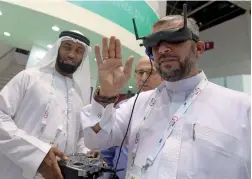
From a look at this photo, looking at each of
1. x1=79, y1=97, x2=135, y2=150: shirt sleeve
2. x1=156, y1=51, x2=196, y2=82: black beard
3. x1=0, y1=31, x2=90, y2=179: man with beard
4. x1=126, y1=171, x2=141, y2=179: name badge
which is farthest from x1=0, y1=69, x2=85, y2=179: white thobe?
x1=156, y1=51, x2=196, y2=82: black beard

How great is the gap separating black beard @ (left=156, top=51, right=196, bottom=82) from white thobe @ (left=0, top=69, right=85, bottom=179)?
67 centimetres

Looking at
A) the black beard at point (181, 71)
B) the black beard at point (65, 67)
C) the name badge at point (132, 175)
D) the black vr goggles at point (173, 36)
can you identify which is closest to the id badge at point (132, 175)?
the name badge at point (132, 175)

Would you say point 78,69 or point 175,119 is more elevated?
point 78,69

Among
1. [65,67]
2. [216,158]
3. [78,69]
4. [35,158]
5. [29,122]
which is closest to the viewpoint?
[216,158]

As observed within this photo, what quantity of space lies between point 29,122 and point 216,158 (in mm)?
1021

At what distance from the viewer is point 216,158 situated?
0.76 meters

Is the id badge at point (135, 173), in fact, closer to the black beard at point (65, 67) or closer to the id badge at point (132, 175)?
the id badge at point (132, 175)

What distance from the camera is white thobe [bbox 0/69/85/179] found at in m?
1.10

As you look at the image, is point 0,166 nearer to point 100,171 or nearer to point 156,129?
point 100,171

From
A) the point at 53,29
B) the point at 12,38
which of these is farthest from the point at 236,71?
the point at 12,38

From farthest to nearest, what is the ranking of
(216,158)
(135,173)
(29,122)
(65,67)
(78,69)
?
(78,69), (65,67), (29,122), (135,173), (216,158)

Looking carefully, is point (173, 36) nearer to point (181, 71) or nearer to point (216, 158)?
point (181, 71)

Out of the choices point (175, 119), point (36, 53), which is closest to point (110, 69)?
point (175, 119)

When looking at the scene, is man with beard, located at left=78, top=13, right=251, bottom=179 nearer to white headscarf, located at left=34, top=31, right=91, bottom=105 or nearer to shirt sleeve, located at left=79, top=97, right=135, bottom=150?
shirt sleeve, located at left=79, top=97, right=135, bottom=150
